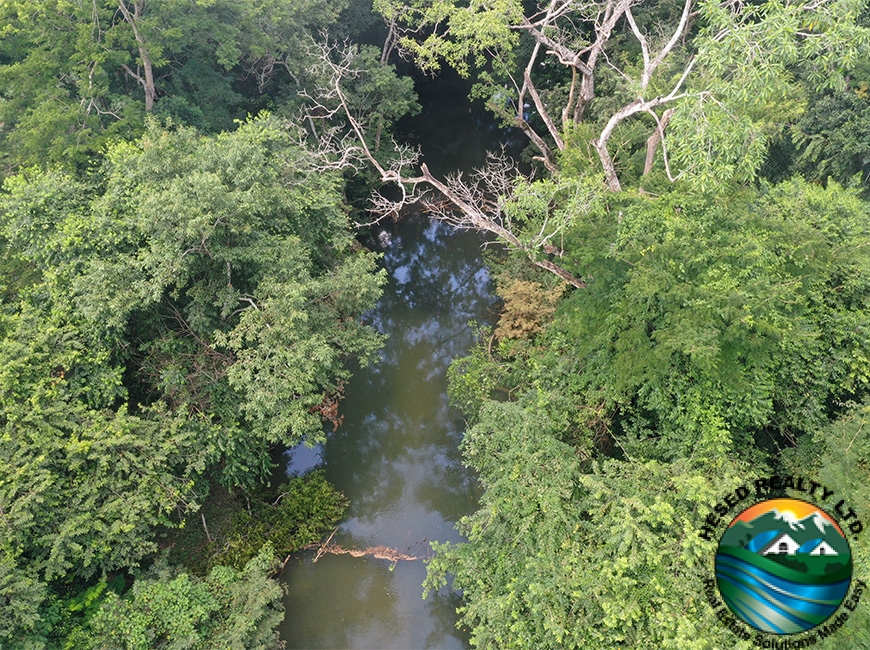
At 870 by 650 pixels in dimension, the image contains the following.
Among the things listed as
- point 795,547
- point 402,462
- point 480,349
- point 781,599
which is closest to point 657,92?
point 480,349

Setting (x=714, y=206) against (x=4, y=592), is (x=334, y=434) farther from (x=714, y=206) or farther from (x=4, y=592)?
(x=714, y=206)

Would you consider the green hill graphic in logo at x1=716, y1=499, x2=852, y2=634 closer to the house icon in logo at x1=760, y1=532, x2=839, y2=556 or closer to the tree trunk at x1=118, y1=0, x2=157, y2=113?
the house icon in logo at x1=760, y1=532, x2=839, y2=556

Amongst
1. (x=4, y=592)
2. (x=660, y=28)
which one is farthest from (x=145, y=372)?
(x=660, y=28)

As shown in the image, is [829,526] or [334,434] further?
[334,434]

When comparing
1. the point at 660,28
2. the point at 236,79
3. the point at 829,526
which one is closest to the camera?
the point at 829,526

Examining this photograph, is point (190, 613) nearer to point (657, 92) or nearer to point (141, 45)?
point (141, 45)

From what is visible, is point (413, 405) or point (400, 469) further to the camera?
point (413, 405)

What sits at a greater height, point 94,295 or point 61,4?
point 61,4
